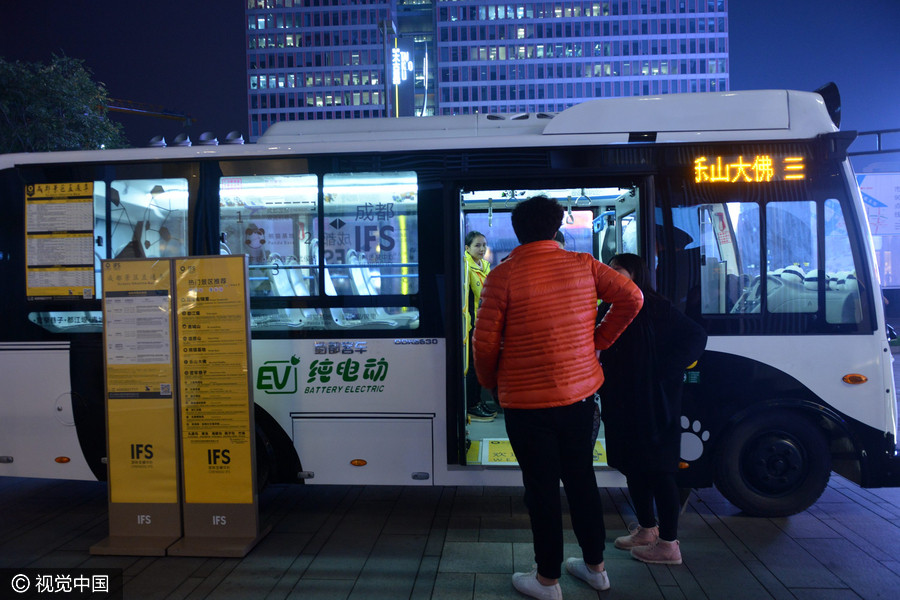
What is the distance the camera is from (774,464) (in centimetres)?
459

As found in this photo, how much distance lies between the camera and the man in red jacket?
322 centimetres

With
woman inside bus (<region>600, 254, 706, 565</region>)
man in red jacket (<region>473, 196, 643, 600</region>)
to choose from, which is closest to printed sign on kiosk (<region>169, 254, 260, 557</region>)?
man in red jacket (<region>473, 196, 643, 600</region>)

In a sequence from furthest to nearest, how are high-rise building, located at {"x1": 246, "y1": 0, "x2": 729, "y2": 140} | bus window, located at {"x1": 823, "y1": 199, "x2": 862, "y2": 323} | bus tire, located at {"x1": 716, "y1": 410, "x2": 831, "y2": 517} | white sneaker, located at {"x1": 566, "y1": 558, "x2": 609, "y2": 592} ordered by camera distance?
high-rise building, located at {"x1": 246, "y1": 0, "x2": 729, "y2": 140} → bus tire, located at {"x1": 716, "y1": 410, "x2": 831, "y2": 517} → bus window, located at {"x1": 823, "y1": 199, "x2": 862, "y2": 323} → white sneaker, located at {"x1": 566, "y1": 558, "x2": 609, "y2": 592}

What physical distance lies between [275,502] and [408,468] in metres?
1.50

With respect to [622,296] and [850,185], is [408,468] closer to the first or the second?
[622,296]

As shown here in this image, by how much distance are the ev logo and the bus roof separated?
167cm

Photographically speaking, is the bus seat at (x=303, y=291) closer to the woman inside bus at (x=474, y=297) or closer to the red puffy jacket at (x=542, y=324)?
the red puffy jacket at (x=542, y=324)

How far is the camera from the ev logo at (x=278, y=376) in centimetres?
480

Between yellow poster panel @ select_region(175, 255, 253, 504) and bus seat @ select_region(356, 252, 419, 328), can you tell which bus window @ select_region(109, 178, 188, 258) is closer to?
yellow poster panel @ select_region(175, 255, 253, 504)

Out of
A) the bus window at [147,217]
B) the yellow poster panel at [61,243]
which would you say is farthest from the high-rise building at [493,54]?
the bus window at [147,217]

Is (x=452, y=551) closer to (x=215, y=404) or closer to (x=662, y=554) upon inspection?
(x=662, y=554)

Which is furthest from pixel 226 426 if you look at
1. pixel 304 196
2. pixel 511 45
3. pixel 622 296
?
pixel 511 45

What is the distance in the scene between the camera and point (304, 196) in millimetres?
4844

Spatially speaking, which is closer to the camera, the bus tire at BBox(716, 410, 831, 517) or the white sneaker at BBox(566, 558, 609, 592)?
the white sneaker at BBox(566, 558, 609, 592)
